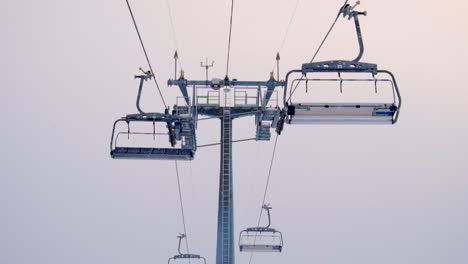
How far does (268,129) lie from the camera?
16.7m

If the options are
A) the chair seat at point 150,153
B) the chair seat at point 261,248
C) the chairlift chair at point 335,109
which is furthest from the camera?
the chair seat at point 261,248

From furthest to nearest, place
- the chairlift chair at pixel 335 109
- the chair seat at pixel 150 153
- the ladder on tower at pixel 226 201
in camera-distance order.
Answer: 1. the ladder on tower at pixel 226 201
2. the chair seat at pixel 150 153
3. the chairlift chair at pixel 335 109

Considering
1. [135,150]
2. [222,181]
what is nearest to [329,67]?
[135,150]

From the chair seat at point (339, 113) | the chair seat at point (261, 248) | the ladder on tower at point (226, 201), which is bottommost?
the chair seat at point (261, 248)

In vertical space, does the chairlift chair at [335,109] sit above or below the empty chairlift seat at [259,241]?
above

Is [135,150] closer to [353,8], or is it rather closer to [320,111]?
[320,111]

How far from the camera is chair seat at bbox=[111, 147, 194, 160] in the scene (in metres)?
→ 10.6

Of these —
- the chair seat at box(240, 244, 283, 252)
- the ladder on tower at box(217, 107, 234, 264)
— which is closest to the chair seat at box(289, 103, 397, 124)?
the ladder on tower at box(217, 107, 234, 264)

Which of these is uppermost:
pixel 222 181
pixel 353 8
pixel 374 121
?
pixel 353 8

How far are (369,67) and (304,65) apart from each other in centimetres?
108

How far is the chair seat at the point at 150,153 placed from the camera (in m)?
10.6

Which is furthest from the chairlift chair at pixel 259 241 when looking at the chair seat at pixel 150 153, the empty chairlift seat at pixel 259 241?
the chair seat at pixel 150 153

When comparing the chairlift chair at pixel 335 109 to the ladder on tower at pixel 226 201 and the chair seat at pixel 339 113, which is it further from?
the ladder on tower at pixel 226 201

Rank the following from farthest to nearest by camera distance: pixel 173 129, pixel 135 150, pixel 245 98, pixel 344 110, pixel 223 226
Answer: pixel 245 98
pixel 223 226
pixel 173 129
pixel 135 150
pixel 344 110
